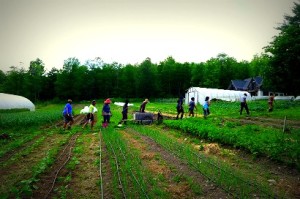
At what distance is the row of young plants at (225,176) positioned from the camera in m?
6.27

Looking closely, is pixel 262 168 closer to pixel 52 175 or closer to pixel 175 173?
pixel 175 173

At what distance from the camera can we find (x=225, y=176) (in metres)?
7.53

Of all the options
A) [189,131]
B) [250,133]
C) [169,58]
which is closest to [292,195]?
[250,133]

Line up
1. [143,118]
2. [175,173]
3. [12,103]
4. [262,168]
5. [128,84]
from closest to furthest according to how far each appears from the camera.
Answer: [175,173], [262,168], [143,118], [12,103], [128,84]

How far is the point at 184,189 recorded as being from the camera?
6758 mm

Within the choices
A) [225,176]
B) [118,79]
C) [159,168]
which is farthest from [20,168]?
[118,79]

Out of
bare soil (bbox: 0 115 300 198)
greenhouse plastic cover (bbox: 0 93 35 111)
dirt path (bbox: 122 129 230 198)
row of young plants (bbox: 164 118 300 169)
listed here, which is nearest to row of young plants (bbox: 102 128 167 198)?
bare soil (bbox: 0 115 300 198)

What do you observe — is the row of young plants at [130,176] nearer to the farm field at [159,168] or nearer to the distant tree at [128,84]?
the farm field at [159,168]

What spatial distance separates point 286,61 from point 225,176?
14.3 metres

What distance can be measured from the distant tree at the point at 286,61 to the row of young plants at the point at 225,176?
1179cm

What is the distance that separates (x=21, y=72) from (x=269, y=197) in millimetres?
95563

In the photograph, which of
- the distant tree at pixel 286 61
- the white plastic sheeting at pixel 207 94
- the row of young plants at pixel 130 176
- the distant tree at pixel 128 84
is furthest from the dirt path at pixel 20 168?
the distant tree at pixel 128 84

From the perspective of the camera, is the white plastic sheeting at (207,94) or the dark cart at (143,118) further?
the white plastic sheeting at (207,94)

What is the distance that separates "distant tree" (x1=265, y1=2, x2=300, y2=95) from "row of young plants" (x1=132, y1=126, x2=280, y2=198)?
1179 cm
